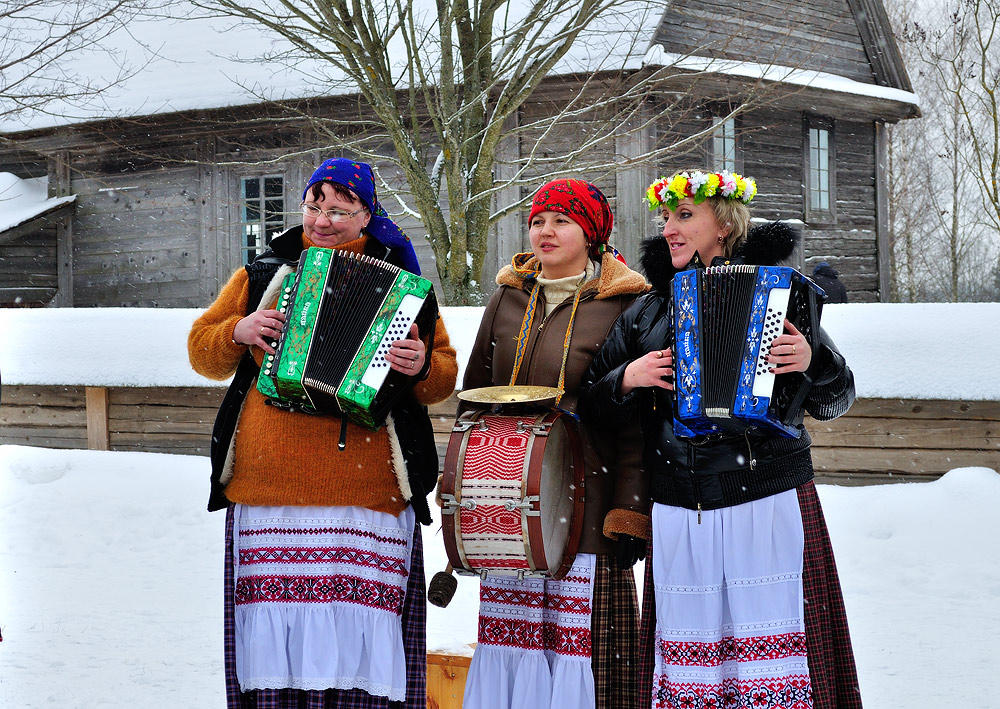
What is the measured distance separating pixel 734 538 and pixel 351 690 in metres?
1.12

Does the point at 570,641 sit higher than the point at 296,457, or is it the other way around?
the point at 296,457

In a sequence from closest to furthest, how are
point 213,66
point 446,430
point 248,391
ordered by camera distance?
point 248,391 → point 446,430 → point 213,66

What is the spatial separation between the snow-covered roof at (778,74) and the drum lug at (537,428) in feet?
22.5

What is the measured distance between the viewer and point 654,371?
2400mm

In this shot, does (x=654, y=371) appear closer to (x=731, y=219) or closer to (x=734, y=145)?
(x=731, y=219)

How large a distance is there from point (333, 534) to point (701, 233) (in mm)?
1317

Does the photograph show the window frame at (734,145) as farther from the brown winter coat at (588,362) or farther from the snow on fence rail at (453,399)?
the brown winter coat at (588,362)

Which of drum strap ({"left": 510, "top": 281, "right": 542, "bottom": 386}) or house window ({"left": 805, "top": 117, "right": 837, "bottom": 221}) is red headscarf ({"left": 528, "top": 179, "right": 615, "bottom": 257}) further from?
house window ({"left": 805, "top": 117, "right": 837, "bottom": 221})

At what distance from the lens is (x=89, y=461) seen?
6691 millimetres

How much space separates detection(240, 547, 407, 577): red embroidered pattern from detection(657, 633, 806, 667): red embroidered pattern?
84 centimetres

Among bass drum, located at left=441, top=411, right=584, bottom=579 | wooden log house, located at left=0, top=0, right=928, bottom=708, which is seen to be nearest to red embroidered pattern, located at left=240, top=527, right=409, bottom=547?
bass drum, located at left=441, top=411, right=584, bottom=579

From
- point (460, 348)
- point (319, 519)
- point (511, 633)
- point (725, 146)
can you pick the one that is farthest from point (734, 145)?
point (319, 519)

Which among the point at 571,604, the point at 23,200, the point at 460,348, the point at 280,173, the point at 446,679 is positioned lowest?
the point at 446,679

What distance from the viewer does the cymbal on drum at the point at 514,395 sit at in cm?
242
